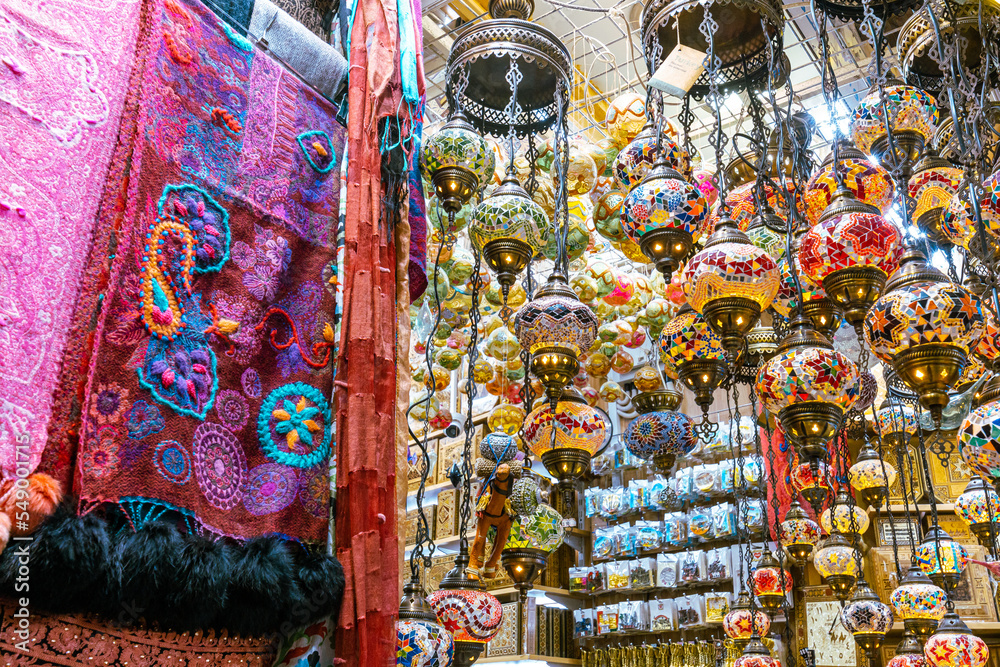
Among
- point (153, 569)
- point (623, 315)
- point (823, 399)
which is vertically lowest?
point (153, 569)

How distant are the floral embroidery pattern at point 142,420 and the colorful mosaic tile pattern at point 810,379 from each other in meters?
1.48

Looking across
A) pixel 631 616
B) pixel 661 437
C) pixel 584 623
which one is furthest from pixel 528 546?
pixel 584 623

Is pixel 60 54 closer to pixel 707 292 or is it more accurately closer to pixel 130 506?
pixel 130 506

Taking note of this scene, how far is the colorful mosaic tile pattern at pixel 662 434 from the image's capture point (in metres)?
2.99

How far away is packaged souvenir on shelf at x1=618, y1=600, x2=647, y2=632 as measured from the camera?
602 cm

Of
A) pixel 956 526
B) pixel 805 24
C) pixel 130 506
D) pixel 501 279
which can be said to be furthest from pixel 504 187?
pixel 956 526

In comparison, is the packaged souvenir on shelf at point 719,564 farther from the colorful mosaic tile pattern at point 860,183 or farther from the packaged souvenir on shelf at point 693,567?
the colorful mosaic tile pattern at point 860,183

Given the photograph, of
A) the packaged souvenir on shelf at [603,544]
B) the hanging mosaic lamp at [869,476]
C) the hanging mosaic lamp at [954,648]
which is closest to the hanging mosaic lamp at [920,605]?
the hanging mosaic lamp at [954,648]

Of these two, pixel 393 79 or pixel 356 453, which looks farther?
pixel 393 79

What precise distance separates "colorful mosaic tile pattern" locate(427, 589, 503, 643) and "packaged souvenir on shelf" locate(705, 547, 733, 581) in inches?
148

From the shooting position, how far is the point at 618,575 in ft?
20.5

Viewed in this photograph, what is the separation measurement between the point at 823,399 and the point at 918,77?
1.44m

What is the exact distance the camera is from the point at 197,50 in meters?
1.88

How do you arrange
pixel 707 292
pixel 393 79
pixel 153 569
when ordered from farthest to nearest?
pixel 393 79 → pixel 707 292 → pixel 153 569
